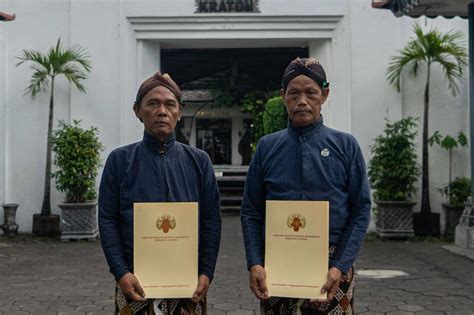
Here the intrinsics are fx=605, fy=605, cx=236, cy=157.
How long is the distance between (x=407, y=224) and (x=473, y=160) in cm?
148

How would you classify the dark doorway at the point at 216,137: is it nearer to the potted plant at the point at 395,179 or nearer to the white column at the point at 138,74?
the white column at the point at 138,74

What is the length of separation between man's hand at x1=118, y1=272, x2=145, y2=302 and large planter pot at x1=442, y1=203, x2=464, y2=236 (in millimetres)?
7569

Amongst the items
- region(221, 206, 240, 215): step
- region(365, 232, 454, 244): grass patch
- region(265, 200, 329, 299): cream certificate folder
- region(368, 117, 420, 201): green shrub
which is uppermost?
region(368, 117, 420, 201): green shrub

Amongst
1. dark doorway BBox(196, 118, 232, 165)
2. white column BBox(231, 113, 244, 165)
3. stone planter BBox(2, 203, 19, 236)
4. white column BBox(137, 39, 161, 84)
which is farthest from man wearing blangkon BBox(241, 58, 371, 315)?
dark doorway BBox(196, 118, 232, 165)

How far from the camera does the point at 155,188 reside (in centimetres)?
235

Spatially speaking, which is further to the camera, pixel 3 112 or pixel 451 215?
pixel 3 112

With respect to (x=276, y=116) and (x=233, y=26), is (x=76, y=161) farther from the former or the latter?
(x=276, y=116)

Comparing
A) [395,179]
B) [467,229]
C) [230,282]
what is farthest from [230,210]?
[230,282]

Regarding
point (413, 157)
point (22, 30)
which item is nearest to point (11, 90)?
point (22, 30)

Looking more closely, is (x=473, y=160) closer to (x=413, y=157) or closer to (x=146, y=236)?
(x=413, y=157)

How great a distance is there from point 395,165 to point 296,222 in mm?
6900

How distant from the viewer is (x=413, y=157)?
9.00m

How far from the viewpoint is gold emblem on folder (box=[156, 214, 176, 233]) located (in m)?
2.26

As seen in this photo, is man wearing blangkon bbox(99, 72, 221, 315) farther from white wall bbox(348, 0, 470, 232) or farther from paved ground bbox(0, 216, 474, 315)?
white wall bbox(348, 0, 470, 232)
